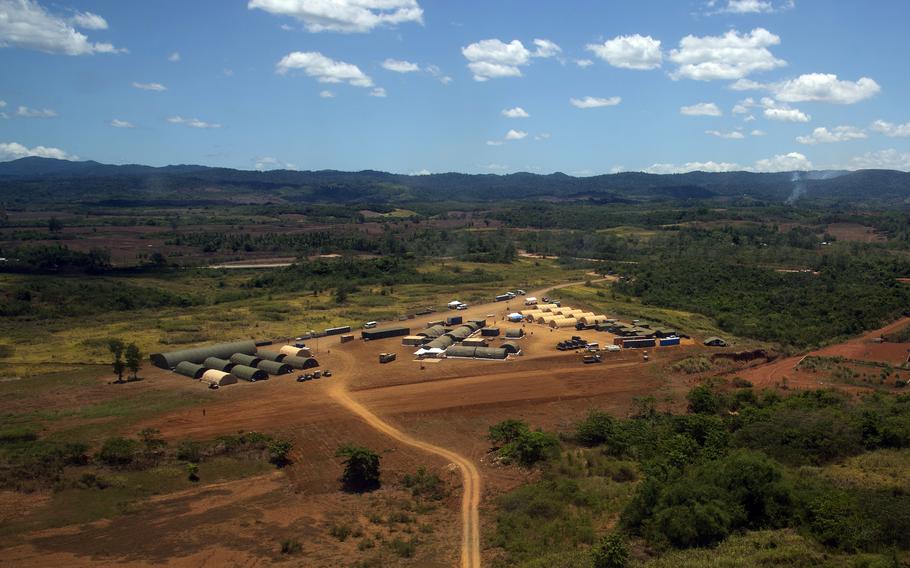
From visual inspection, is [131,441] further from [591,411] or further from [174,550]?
[591,411]

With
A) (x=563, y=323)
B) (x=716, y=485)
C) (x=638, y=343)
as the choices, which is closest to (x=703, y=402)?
(x=716, y=485)

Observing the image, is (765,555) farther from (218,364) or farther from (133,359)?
(133,359)

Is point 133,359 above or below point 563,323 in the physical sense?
above

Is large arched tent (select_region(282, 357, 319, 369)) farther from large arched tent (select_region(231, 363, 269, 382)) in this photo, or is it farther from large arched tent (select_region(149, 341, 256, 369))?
large arched tent (select_region(149, 341, 256, 369))

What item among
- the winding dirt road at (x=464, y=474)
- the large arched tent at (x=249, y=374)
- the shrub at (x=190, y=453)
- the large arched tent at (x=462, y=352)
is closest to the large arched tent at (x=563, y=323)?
the large arched tent at (x=462, y=352)

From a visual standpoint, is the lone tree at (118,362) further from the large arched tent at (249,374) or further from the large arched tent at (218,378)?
the large arched tent at (249,374)

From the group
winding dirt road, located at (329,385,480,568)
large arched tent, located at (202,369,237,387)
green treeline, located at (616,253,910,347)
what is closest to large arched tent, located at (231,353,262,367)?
large arched tent, located at (202,369,237,387)
